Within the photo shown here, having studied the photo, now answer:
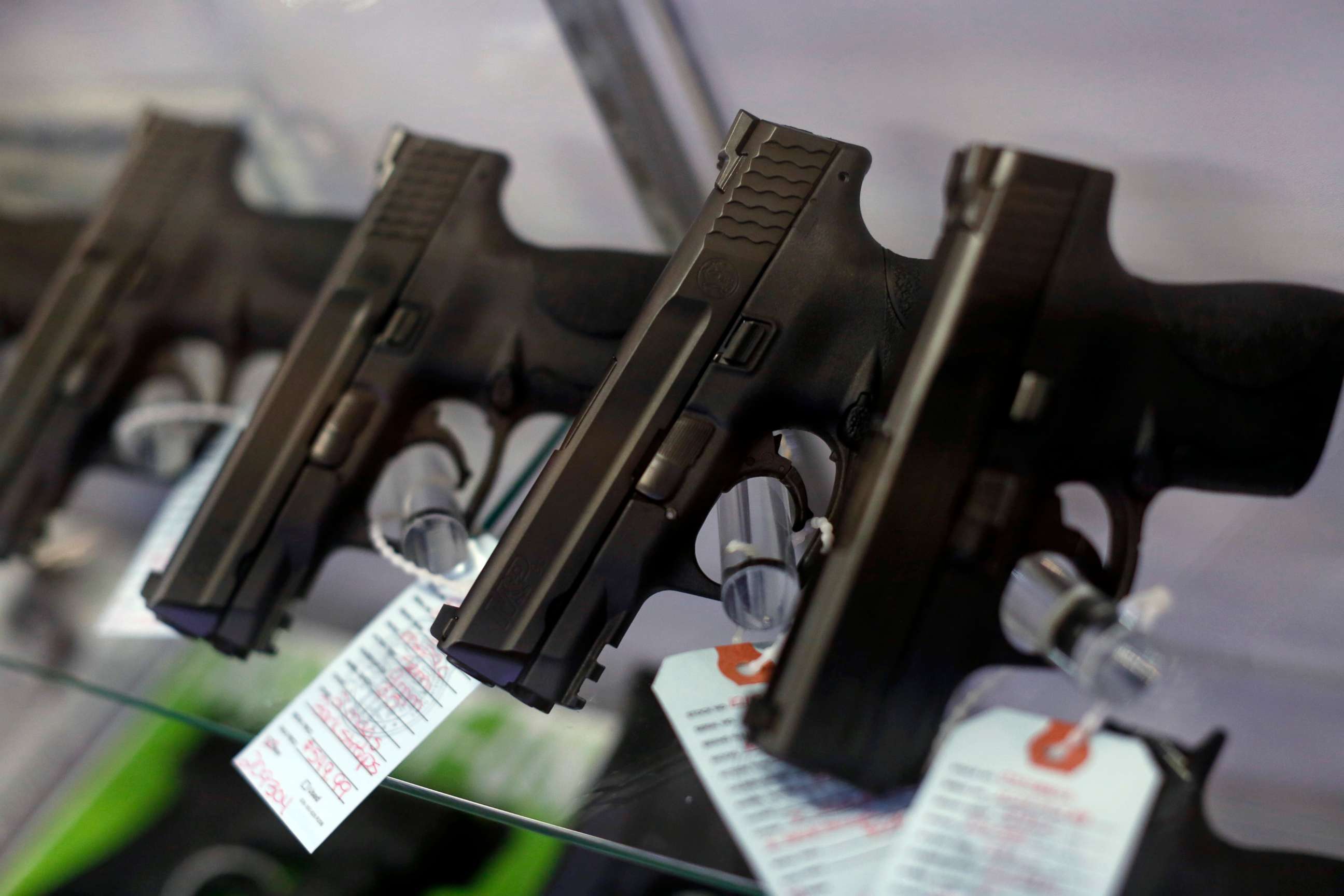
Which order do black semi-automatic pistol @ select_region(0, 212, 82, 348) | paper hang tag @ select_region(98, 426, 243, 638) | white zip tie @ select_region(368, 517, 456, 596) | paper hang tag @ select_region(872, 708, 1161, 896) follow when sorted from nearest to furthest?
paper hang tag @ select_region(872, 708, 1161, 896)
white zip tie @ select_region(368, 517, 456, 596)
paper hang tag @ select_region(98, 426, 243, 638)
black semi-automatic pistol @ select_region(0, 212, 82, 348)

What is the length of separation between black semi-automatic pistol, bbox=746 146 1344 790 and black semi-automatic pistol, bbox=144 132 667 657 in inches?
11.6

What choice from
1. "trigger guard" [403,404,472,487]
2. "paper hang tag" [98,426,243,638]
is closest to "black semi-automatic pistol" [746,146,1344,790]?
"trigger guard" [403,404,472,487]

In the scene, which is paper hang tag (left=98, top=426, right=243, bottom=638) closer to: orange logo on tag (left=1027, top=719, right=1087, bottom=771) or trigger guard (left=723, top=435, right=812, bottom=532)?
trigger guard (left=723, top=435, right=812, bottom=532)

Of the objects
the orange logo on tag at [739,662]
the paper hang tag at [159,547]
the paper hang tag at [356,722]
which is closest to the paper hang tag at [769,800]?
the orange logo on tag at [739,662]

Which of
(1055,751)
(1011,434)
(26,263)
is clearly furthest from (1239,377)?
(26,263)

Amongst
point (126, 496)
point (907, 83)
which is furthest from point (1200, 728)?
point (126, 496)

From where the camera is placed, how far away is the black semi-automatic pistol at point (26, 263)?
1148 mm

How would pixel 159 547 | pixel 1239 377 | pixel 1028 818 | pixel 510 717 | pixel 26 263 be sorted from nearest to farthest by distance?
1. pixel 1028 818
2. pixel 1239 377
3. pixel 510 717
4. pixel 159 547
5. pixel 26 263

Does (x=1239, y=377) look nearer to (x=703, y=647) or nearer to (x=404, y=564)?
(x=703, y=647)

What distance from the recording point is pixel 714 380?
617 mm

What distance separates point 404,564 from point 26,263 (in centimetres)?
73

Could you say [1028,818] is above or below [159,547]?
above

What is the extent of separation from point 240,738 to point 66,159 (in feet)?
3.29

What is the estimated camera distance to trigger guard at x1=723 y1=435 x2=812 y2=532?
25.1 inches
